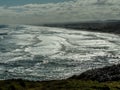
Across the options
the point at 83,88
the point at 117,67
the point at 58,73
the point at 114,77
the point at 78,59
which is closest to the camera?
the point at 83,88

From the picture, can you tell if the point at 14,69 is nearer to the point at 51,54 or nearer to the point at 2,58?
the point at 2,58

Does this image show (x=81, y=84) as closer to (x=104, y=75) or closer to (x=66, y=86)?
(x=66, y=86)

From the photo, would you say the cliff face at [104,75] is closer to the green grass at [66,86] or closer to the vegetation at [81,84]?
the vegetation at [81,84]

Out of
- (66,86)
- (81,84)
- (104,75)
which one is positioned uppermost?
(81,84)

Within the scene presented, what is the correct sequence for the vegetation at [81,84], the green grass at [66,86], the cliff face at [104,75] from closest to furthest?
the green grass at [66,86] < the vegetation at [81,84] < the cliff face at [104,75]

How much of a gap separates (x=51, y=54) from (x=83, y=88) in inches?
2354

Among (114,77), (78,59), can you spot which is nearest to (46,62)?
(78,59)

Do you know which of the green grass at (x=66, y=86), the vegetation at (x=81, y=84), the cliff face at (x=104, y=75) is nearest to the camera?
the green grass at (x=66, y=86)

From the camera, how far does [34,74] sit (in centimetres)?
7212

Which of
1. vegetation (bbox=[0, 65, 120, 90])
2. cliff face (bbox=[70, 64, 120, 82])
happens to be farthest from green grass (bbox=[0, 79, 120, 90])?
cliff face (bbox=[70, 64, 120, 82])

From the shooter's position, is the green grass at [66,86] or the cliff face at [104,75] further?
the cliff face at [104,75]

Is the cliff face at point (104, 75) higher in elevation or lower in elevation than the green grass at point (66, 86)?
lower

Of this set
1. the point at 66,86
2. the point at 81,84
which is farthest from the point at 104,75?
the point at 66,86

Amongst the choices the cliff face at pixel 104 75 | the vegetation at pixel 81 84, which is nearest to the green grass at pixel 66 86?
the vegetation at pixel 81 84
